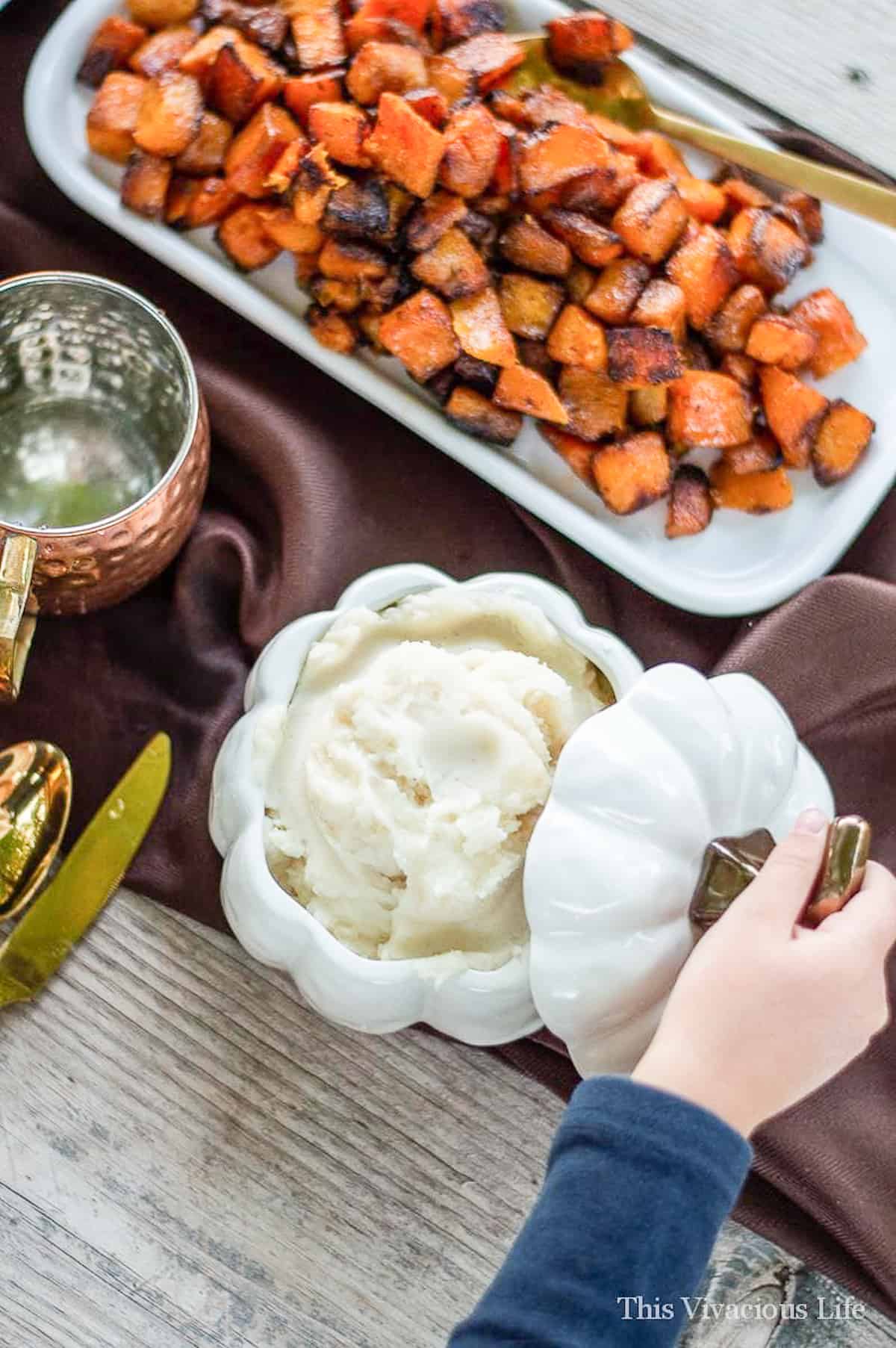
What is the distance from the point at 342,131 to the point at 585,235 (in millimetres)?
212

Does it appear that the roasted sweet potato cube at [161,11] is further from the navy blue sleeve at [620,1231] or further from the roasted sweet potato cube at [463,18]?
the navy blue sleeve at [620,1231]

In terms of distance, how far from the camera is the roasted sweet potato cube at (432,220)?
118 cm

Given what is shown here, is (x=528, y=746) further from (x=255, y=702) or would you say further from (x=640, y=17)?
(x=640, y=17)

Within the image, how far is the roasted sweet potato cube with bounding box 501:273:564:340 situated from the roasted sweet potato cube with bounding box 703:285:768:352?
0.14 meters

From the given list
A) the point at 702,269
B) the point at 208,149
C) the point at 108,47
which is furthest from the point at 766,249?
the point at 108,47

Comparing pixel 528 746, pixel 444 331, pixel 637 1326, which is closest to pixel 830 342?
pixel 444 331

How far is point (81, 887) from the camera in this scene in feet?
3.86

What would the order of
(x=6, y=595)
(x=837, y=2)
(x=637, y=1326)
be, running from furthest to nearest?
A: (x=837, y=2) < (x=6, y=595) < (x=637, y=1326)

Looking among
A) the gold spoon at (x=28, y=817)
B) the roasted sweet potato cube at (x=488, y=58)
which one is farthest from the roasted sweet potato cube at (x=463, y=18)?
the gold spoon at (x=28, y=817)

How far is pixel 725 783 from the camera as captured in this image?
3.41 ft

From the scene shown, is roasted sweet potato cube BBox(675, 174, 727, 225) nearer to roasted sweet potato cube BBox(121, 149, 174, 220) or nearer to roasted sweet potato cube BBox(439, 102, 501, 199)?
roasted sweet potato cube BBox(439, 102, 501, 199)

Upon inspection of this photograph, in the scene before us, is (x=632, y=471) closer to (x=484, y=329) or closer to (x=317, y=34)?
(x=484, y=329)

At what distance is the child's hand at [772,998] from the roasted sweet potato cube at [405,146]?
0.59 meters

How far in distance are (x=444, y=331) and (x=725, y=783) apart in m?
0.43
